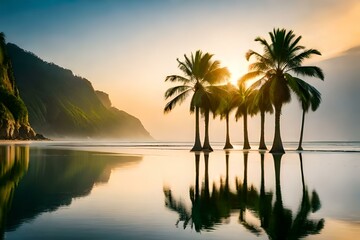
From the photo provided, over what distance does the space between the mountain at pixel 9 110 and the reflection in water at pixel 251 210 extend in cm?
11256

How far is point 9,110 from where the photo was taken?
127875mm

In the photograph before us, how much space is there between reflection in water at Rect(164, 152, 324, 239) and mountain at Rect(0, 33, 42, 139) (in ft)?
369

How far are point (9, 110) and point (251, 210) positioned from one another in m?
129

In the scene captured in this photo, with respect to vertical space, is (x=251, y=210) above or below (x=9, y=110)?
below

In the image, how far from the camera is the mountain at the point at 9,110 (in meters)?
117

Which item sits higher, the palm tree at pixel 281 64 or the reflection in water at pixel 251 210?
the palm tree at pixel 281 64

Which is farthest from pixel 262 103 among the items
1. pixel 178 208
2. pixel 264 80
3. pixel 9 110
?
pixel 9 110

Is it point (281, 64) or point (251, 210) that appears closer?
point (251, 210)

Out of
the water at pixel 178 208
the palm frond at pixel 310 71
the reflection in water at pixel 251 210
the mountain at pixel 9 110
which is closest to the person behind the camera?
the water at pixel 178 208

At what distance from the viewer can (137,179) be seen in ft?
61.1

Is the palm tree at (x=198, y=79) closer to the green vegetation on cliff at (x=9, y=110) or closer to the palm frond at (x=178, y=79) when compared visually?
the palm frond at (x=178, y=79)

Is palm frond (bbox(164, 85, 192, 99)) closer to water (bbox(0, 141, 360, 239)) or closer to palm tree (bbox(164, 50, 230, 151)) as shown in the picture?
palm tree (bbox(164, 50, 230, 151))

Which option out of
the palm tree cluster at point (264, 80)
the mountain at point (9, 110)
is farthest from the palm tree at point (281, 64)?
the mountain at point (9, 110)

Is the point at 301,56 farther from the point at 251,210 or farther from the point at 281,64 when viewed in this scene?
the point at 251,210
